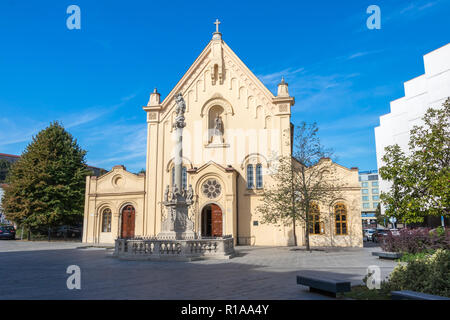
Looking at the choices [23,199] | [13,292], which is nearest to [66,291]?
[13,292]

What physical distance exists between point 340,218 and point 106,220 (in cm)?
2218

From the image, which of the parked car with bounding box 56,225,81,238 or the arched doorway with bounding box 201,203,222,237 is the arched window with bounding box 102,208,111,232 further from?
the parked car with bounding box 56,225,81,238

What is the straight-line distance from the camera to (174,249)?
16328mm

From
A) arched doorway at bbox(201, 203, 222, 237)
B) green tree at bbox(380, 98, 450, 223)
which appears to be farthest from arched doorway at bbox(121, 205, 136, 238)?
green tree at bbox(380, 98, 450, 223)

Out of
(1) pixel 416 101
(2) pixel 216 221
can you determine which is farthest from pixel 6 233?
(1) pixel 416 101

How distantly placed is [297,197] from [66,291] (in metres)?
19.0

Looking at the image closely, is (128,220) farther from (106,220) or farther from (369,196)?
(369,196)

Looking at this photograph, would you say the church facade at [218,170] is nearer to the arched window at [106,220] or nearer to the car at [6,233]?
the arched window at [106,220]

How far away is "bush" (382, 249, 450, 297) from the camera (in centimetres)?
723

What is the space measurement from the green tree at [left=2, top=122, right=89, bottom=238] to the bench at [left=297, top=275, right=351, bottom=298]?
34116 mm

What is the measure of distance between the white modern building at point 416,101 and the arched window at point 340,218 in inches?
377

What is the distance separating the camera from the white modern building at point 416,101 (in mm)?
39062
